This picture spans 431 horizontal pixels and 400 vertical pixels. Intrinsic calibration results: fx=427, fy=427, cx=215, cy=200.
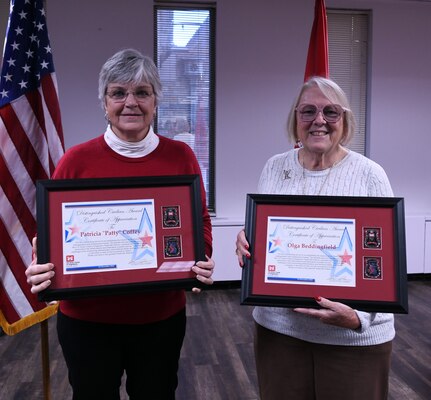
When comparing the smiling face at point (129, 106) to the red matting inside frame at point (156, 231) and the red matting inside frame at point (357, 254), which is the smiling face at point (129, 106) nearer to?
the red matting inside frame at point (156, 231)

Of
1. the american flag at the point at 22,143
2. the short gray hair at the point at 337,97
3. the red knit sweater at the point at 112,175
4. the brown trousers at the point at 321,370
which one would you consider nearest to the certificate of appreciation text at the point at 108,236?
the red knit sweater at the point at 112,175

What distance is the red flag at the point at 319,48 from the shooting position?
3.12 meters

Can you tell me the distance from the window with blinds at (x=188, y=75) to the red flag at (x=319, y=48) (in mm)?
1699

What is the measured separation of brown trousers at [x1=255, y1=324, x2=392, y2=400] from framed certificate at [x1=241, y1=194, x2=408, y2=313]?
0.66 feet

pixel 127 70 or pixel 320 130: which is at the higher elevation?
pixel 127 70

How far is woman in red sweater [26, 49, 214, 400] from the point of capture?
4.66 feet

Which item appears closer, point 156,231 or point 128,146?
point 156,231

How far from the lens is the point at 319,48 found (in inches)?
123

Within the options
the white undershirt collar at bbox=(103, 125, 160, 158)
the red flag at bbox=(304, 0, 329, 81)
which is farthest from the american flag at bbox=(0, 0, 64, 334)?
the red flag at bbox=(304, 0, 329, 81)

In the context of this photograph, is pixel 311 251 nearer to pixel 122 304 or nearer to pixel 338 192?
pixel 338 192

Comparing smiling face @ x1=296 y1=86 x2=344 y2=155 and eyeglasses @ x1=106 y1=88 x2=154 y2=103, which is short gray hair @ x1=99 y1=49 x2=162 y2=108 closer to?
eyeglasses @ x1=106 y1=88 x2=154 y2=103

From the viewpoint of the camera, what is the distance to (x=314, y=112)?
4.48ft

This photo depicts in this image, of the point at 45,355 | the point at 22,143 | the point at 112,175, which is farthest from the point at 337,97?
the point at 45,355

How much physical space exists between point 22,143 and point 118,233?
1157 mm
